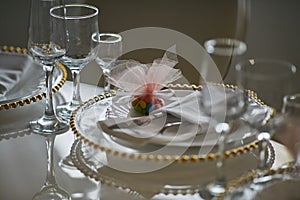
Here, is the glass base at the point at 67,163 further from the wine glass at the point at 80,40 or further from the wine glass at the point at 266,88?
the wine glass at the point at 266,88

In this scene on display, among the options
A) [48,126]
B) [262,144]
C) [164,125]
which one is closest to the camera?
[262,144]

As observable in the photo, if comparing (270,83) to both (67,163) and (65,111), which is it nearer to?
(67,163)

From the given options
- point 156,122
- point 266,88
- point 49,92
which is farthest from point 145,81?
point 266,88

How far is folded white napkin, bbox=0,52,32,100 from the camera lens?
4.08 ft

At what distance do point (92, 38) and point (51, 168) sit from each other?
289mm

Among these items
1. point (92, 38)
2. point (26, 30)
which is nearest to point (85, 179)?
point (92, 38)

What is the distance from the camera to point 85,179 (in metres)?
0.96

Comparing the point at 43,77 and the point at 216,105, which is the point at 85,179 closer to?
the point at 216,105

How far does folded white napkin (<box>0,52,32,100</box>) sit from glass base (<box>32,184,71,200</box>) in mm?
328

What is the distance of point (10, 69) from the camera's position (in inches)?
51.7

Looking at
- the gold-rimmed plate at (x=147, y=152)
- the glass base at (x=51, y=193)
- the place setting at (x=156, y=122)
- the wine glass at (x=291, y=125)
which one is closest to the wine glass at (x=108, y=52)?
the place setting at (x=156, y=122)

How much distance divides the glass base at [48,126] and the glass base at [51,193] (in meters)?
0.19

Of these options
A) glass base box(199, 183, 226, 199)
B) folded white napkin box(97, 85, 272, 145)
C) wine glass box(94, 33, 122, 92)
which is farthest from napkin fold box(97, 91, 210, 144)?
wine glass box(94, 33, 122, 92)

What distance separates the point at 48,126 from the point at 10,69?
242 mm
